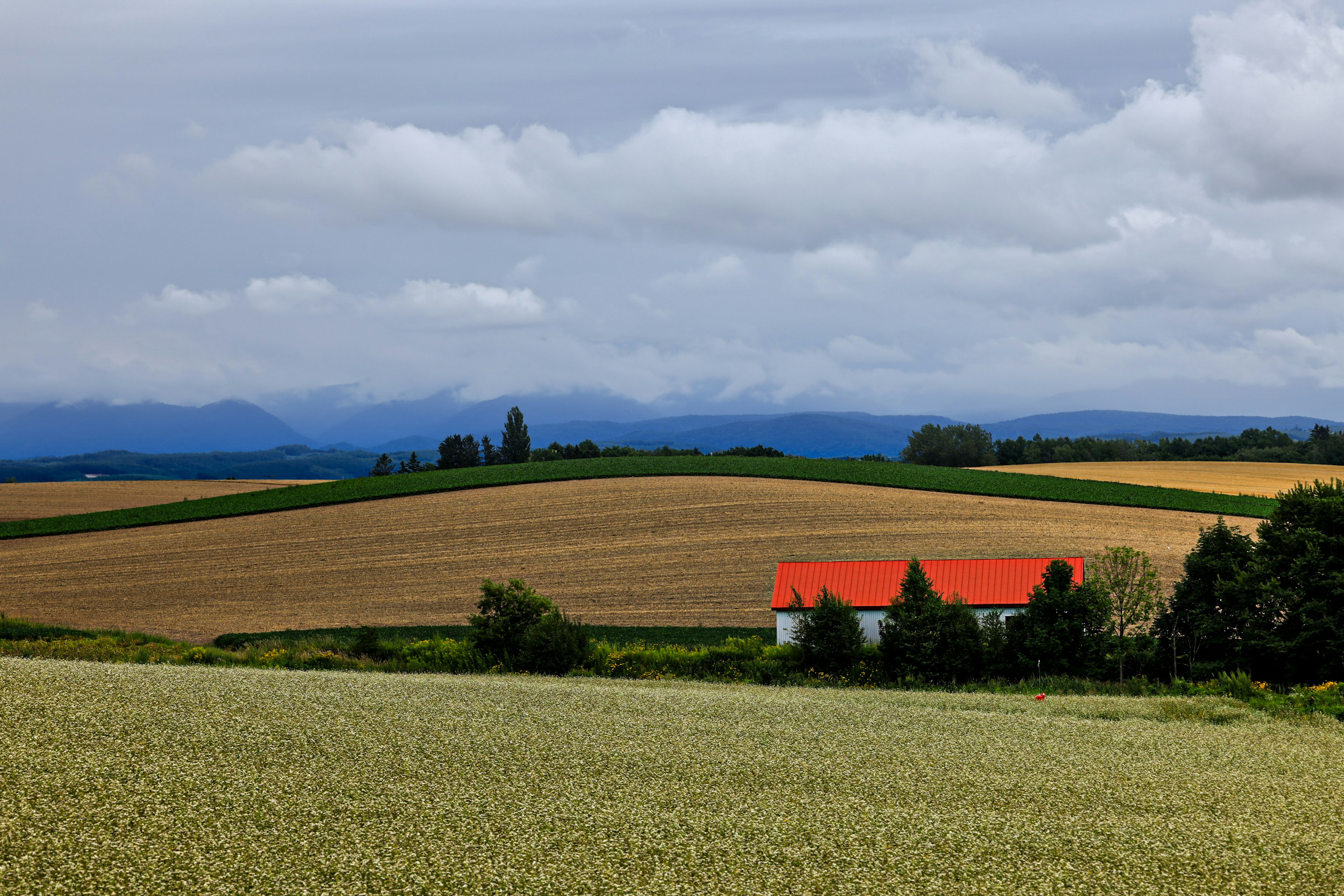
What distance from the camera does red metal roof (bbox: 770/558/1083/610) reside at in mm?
31516

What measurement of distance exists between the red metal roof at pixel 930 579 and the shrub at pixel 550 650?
28.9 ft

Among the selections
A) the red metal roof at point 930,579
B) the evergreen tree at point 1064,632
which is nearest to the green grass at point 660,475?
the red metal roof at point 930,579

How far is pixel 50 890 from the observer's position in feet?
30.6

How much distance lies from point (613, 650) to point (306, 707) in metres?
13.1

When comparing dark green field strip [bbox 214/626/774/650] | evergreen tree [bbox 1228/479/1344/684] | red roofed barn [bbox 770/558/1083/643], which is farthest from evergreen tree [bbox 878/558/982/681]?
dark green field strip [bbox 214/626/774/650]

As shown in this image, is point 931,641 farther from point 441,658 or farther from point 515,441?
point 515,441

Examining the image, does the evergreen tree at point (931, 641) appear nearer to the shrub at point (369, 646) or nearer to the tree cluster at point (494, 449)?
the shrub at point (369, 646)

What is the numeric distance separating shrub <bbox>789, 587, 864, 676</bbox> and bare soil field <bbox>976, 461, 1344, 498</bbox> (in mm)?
46327

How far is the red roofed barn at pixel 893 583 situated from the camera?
31.4m

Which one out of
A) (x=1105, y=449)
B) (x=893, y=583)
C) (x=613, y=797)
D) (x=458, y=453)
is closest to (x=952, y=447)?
(x=1105, y=449)

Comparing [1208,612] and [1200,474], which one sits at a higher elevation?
[1200,474]

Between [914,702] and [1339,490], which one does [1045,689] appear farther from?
[1339,490]

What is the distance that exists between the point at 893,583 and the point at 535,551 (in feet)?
72.3

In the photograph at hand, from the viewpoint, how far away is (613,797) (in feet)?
41.4
